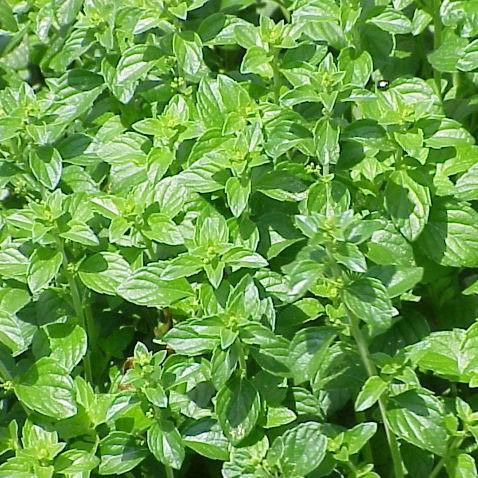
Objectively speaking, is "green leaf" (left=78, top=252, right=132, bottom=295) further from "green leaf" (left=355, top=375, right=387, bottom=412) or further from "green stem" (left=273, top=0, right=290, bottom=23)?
"green stem" (left=273, top=0, right=290, bottom=23)

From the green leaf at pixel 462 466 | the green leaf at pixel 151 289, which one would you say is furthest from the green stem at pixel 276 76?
the green leaf at pixel 462 466

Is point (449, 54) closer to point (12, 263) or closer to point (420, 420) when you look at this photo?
point (420, 420)

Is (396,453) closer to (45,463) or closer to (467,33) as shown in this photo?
(45,463)

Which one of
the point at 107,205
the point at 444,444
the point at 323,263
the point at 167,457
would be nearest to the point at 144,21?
the point at 107,205

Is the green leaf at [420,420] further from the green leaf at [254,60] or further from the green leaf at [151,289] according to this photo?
the green leaf at [254,60]

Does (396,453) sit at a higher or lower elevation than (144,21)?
lower

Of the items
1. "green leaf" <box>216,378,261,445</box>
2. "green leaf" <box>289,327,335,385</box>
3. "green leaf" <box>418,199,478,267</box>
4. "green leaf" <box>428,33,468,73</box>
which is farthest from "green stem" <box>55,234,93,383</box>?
"green leaf" <box>428,33,468,73</box>

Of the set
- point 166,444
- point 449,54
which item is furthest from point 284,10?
point 166,444
